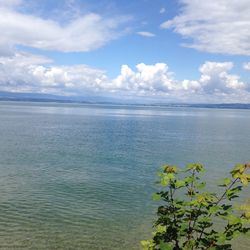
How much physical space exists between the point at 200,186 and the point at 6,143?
281ft

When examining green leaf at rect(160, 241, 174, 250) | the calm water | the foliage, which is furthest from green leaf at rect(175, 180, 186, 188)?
Answer: the calm water

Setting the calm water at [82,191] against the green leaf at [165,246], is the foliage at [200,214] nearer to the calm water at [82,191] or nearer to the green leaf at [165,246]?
the green leaf at [165,246]

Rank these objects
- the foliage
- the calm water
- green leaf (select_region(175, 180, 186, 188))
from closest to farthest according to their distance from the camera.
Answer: the foliage → green leaf (select_region(175, 180, 186, 188)) → the calm water

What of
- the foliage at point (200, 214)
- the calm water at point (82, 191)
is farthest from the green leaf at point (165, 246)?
the calm water at point (82, 191)

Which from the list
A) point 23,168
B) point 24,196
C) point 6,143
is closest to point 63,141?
point 6,143

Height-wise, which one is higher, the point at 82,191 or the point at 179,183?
the point at 179,183

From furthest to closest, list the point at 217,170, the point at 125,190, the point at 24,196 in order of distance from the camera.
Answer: the point at 217,170 → the point at 125,190 → the point at 24,196

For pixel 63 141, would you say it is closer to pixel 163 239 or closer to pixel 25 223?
pixel 25 223

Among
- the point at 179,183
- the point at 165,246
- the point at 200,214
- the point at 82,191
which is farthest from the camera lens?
the point at 82,191

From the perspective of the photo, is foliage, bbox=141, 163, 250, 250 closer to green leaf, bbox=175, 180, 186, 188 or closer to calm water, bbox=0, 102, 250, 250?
green leaf, bbox=175, 180, 186, 188

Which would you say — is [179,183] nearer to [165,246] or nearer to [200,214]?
[200,214]

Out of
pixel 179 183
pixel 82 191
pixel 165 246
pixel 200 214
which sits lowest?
pixel 82 191

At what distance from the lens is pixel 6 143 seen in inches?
3526

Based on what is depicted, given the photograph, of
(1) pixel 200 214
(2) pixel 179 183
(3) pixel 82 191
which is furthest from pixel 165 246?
(3) pixel 82 191
